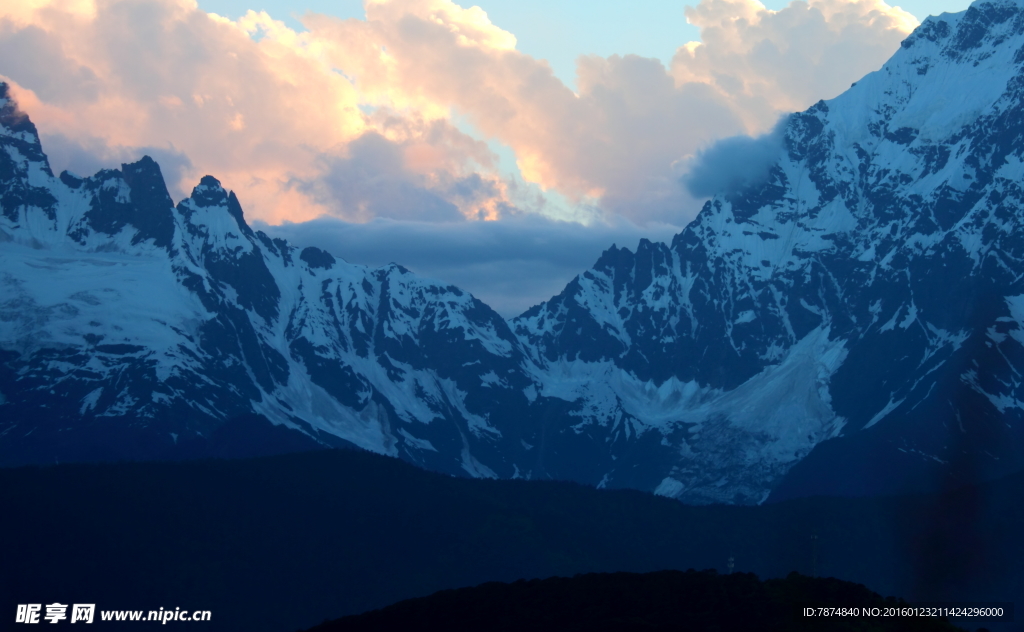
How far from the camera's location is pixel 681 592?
192 metres

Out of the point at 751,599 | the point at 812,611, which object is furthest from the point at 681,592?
the point at 812,611

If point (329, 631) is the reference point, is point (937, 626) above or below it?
below

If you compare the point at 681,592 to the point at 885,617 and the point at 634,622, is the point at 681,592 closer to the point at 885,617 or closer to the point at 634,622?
the point at 634,622

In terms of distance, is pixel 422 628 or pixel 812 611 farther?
pixel 422 628

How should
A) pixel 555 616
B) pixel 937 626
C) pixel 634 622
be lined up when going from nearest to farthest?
1. pixel 937 626
2. pixel 634 622
3. pixel 555 616

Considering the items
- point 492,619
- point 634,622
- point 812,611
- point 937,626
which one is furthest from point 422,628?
point 937,626

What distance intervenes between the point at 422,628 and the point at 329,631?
12.4 metres

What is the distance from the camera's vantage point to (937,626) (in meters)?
162

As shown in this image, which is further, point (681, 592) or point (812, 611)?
point (681, 592)

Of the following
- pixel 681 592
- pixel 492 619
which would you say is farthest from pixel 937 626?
pixel 492 619

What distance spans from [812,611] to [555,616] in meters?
37.5

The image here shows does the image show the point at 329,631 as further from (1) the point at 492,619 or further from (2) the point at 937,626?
(2) the point at 937,626

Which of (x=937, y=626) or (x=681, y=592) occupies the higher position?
(x=681, y=592)

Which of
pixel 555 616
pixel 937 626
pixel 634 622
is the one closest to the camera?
pixel 937 626
